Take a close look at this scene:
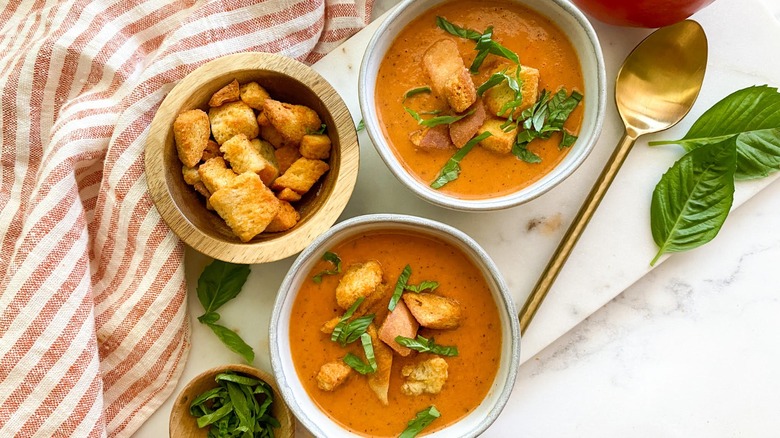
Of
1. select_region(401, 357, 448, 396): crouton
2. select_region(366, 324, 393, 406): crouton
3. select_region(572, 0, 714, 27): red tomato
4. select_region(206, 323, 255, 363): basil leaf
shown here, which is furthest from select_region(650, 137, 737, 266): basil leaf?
select_region(206, 323, 255, 363): basil leaf

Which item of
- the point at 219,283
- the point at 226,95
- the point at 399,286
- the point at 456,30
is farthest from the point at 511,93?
the point at 219,283

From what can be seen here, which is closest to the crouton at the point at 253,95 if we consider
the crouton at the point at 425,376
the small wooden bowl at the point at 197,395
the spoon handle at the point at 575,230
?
the small wooden bowl at the point at 197,395

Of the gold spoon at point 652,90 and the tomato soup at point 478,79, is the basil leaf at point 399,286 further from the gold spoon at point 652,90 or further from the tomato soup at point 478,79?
the gold spoon at point 652,90

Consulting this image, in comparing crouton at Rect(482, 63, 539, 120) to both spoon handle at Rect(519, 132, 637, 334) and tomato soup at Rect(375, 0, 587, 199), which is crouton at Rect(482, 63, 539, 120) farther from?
spoon handle at Rect(519, 132, 637, 334)

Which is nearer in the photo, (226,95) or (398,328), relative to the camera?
(398,328)

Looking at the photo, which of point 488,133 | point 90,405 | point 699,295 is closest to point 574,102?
point 488,133

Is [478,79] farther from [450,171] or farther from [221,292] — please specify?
[221,292]
